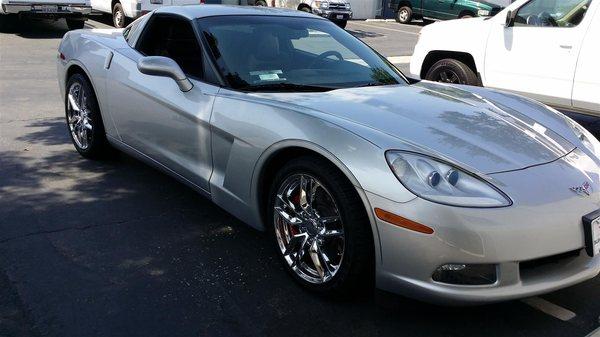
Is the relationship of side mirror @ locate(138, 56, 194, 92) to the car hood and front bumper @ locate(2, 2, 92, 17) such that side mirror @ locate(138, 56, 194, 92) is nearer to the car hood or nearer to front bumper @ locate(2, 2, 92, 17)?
the car hood

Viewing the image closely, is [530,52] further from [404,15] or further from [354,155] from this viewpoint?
[404,15]

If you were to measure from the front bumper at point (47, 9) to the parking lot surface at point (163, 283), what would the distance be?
30.8ft

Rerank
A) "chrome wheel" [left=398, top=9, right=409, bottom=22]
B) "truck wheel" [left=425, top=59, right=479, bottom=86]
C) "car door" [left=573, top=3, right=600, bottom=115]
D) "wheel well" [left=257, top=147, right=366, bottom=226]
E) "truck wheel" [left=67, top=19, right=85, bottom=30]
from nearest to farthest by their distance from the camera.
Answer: "wheel well" [left=257, top=147, right=366, bottom=226] → "car door" [left=573, top=3, right=600, bottom=115] → "truck wheel" [left=425, top=59, right=479, bottom=86] → "truck wheel" [left=67, top=19, right=85, bottom=30] → "chrome wheel" [left=398, top=9, right=409, bottom=22]

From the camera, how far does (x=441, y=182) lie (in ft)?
8.62

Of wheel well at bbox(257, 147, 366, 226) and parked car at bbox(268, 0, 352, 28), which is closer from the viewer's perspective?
wheel well at bbox(257, 147, 366, 226)

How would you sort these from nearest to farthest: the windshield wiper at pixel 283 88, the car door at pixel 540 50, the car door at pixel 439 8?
the windshield wiper at pixel 283 88 → the car door at pixel 540 50 → the car door at pixel 439 8

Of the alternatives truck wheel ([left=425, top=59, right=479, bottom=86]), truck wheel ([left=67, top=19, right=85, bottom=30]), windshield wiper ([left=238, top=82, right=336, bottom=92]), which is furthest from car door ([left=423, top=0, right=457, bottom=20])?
windshield wiper ([left=238, top=82, right=336, bottom=92])

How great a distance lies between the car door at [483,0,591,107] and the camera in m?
6.03

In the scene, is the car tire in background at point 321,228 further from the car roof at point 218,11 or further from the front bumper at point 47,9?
the front bumper at point 47,9

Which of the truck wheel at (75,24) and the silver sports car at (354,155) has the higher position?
the truck wheel at (75,24)

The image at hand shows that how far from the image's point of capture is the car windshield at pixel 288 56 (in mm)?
3723

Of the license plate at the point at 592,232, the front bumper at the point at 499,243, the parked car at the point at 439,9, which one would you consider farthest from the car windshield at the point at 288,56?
the parked car at the point at 439,9

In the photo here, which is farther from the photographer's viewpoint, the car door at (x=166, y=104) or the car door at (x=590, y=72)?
the car door at (x=590, y=72)

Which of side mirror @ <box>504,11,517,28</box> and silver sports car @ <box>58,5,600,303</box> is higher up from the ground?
side mirror @ <box>504,11,517,28</box>
